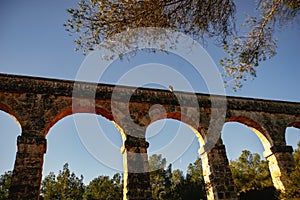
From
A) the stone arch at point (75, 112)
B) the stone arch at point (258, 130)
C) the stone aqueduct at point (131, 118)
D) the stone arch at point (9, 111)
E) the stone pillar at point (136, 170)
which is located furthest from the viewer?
the stone arch at point (258, 130)

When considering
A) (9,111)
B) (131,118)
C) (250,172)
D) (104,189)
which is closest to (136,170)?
(131,118)

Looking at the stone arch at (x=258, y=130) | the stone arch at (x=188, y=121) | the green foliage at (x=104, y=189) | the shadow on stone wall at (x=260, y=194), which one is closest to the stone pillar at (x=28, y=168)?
the stone arch at (x=188, y=121)

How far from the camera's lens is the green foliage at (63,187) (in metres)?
21.3

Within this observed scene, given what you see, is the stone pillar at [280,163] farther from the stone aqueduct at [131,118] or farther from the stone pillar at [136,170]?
the stone pillar at [136,170]

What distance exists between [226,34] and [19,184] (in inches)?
238

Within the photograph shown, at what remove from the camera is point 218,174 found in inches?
327

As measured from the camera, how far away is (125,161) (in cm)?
789

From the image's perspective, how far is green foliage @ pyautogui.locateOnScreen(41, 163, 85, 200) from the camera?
21.3 m

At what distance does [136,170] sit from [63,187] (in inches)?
645

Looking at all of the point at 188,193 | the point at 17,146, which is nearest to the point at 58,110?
the point at 17,146

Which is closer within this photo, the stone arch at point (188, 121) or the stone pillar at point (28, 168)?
the stone pillar at point (28, 168)

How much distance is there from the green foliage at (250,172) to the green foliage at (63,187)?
13006 mm

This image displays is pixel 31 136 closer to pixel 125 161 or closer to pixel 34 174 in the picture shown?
pixel 34 174

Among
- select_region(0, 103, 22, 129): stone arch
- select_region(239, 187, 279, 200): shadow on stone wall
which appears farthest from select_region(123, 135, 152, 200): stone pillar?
select_region(239, 187, 279, 200): shadow on stone wall
